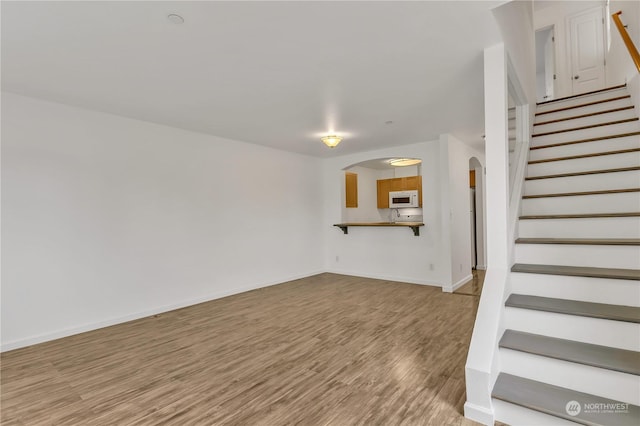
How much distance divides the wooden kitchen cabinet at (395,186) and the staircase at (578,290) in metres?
3.72

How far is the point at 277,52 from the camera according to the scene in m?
2.37

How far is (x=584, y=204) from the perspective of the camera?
271 cm

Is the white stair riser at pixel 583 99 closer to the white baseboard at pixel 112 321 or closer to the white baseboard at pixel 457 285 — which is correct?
the white baseboard at pixel 457 285

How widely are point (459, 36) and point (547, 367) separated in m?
2.29

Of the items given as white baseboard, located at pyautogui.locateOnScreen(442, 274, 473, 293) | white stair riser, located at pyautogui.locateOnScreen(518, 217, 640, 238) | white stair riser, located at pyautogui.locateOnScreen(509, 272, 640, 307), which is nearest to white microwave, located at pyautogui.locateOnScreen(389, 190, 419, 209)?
white baseboard, located at pyautogui.locateOnScreen(442, 274, 473, 293)

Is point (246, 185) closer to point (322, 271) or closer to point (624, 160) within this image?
point (322, 271)

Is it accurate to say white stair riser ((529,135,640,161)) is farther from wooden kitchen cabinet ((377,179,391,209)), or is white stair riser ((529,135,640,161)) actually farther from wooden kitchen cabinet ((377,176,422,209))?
wooden kitchen cabinet ((377,179,391,209))

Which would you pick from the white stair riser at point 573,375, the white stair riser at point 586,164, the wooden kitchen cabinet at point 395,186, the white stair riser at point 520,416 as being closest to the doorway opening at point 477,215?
the wooden kitchen cabinet at point 395,186

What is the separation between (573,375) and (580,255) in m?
0.97

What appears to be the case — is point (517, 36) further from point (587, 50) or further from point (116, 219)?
point (116, 219)

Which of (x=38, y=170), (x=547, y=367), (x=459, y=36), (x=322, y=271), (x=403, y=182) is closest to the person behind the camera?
(x=547, y=367)

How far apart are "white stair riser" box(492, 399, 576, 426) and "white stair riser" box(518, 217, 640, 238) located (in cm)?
155

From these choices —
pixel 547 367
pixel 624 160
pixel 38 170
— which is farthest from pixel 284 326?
pixel 624 160

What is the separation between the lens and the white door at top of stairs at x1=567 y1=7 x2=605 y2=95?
5.39m
